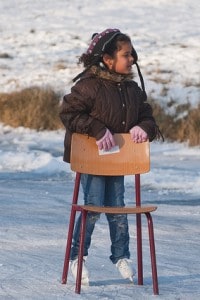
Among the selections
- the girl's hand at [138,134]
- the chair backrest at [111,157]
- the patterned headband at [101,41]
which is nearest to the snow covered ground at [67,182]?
the chair backrest at [111,157]

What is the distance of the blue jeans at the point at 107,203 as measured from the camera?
21.4 ft

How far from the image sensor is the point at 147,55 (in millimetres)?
30625

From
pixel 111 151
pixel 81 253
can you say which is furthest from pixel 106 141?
pixel 81 253

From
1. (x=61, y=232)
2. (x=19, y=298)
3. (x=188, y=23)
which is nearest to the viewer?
(x=19, y=298)

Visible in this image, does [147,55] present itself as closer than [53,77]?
No

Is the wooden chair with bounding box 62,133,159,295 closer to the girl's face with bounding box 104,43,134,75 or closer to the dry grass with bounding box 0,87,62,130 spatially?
the girl's face with bounding box 104,43,134,75

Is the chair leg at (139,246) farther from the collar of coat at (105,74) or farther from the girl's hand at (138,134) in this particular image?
the collar of coat at (105,74)

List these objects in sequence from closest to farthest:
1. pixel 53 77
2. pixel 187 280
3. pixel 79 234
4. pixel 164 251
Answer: pixel 79 234, pixel 187 280, pixel 164 251, pixel 53 77

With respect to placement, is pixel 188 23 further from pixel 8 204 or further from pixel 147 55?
pixel 8 204

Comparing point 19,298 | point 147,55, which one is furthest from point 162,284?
point 147,55

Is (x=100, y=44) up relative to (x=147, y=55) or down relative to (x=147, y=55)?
up

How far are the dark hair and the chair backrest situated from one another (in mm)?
471

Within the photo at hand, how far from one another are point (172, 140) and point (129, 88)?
41.8ft

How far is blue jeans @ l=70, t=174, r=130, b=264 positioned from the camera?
6.51 metres
